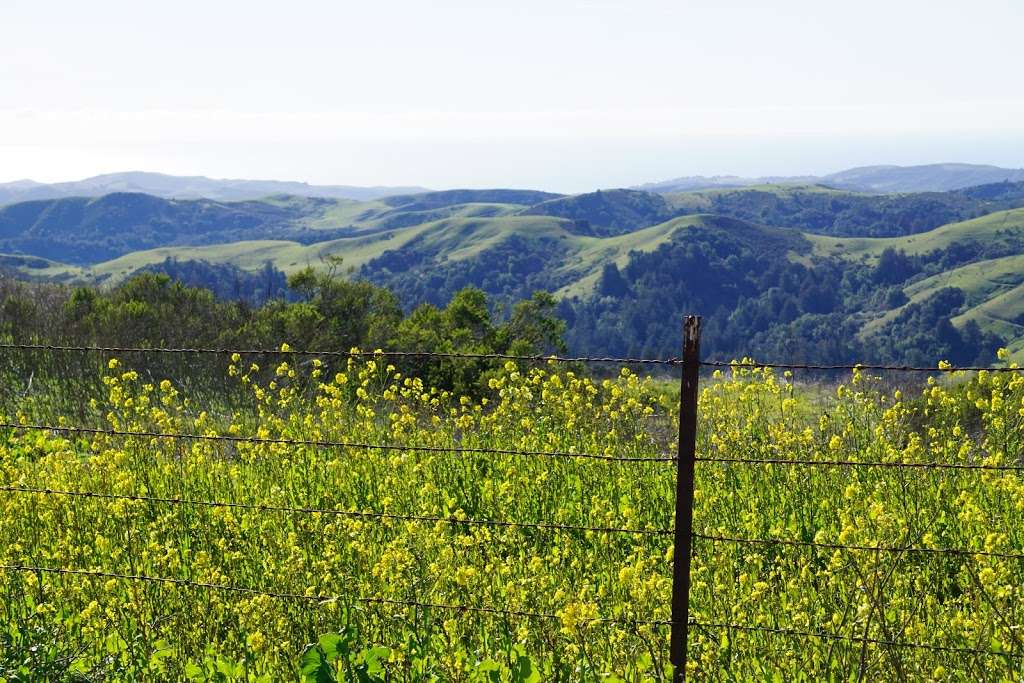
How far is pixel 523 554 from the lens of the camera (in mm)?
6387

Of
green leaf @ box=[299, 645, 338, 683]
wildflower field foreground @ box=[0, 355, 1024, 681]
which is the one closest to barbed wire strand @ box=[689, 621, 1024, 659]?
wildflower field foreground @ box=[0, 355, 1024, 681]

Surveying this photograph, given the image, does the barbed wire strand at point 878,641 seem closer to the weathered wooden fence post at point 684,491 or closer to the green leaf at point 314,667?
the weathered wooden fence post at point 684,491

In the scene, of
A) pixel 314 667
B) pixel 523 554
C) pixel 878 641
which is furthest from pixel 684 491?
pixel 523 554

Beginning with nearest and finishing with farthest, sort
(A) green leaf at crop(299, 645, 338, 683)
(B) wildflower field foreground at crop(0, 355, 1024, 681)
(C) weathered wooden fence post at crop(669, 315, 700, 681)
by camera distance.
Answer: (C) weathered wooden fence post at crop(669, 315, 700, 681)
(A) green leaf at crop(299, 645, 338, 683)
(B) wildflower field foreground at crop(0, 355, 1024, 681)

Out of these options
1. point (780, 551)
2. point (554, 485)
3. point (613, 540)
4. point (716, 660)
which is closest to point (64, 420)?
point (554, 485)

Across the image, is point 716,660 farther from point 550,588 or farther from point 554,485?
point 554,485

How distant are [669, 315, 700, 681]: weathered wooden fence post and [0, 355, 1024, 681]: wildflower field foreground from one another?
0.50 ft

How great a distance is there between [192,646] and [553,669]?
2.16m

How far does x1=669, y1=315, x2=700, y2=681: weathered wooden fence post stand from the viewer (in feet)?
13.2

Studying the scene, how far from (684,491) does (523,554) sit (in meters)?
2.44

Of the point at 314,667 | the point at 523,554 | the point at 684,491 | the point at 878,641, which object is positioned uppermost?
the point at 684,491

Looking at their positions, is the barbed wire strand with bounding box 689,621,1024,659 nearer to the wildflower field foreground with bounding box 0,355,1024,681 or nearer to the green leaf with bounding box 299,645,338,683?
the wildflower field foreground with bounding box 0,355,1024,681

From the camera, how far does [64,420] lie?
13.5m

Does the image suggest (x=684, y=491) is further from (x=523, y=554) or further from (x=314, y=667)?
(x=523, y=554)
